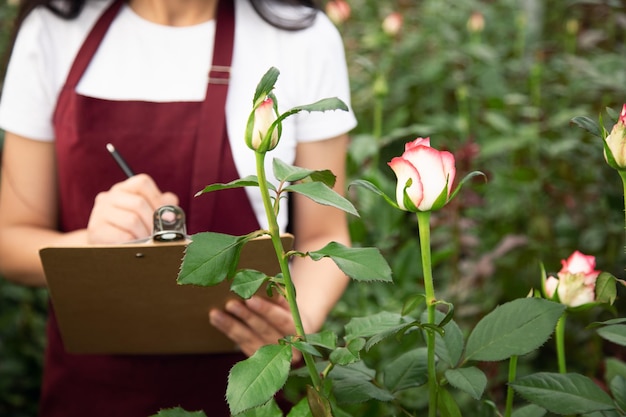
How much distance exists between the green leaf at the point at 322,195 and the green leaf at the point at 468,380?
5.7 inches

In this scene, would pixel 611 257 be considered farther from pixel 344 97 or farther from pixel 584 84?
pixel 344 97

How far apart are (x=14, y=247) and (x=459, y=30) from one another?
2.23 metres

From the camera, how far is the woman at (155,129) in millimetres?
1213

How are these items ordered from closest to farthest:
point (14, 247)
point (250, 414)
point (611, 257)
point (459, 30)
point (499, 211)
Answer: point (250, 414)
point (14, 247)
point (611, 257)
point (499, 211)
point (459, 30)

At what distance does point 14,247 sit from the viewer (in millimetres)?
1212

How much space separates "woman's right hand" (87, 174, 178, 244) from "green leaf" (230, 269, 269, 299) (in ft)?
1.34

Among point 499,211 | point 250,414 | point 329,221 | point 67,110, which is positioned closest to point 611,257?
point 499,211

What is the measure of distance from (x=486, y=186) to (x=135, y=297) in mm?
1335

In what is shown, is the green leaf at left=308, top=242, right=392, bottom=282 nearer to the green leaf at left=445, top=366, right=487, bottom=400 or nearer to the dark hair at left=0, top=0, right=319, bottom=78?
the green leaf at left=445, top=366, right=487, bottom=400

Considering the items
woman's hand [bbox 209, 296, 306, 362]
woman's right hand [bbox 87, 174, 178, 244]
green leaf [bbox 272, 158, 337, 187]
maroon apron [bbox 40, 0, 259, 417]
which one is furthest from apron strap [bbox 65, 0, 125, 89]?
green leaf [bbox 272, 158, 337, 187]

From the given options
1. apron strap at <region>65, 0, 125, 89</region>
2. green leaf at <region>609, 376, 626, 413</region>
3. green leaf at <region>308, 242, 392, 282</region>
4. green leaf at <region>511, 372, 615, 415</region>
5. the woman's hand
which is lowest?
the woman's hand

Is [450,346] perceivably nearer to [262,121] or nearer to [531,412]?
[531,412]

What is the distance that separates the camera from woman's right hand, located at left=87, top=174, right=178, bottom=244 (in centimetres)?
95

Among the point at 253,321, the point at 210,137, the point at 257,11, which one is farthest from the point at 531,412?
the point at 257,11
